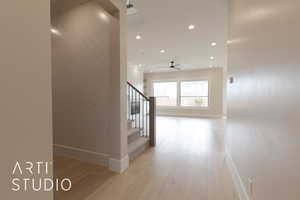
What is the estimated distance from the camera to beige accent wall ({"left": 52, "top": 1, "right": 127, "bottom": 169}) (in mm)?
2275

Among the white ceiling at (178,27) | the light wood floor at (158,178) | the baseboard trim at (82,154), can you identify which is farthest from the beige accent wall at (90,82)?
the white ceiling at (178,27)

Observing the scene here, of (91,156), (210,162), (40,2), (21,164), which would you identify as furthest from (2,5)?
(210,162)

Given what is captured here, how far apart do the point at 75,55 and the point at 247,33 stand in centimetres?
269

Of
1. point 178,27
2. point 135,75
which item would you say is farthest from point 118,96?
point 135,75

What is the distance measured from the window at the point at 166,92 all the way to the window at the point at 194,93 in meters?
0.46

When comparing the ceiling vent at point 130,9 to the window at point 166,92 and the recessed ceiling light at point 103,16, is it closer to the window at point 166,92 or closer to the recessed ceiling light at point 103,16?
the recessed ceiling light at point 103,16

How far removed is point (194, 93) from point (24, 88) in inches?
339

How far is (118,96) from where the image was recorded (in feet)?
7.42

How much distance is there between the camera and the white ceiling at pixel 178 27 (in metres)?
2.72

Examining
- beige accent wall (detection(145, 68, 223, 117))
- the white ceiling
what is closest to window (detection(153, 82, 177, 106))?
beige accent wall (detection(145, 68, 223, 117))

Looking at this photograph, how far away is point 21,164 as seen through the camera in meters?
0.95

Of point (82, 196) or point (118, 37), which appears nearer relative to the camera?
point (82, 196)

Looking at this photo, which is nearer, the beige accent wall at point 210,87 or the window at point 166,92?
the beige accent wall at point 210,87

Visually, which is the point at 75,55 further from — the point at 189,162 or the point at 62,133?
the point at 189,162
